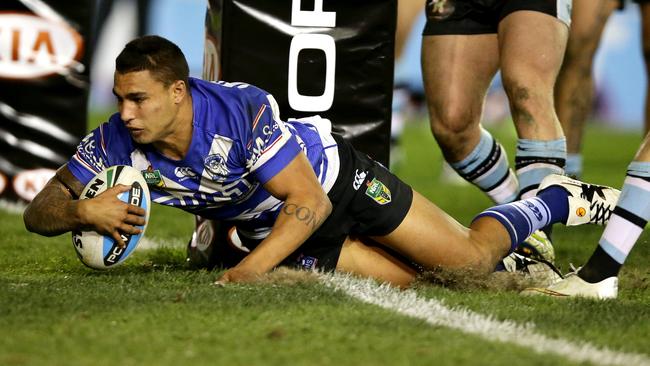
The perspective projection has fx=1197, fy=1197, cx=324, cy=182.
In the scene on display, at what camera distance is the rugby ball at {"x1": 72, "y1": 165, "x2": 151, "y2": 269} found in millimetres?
4305

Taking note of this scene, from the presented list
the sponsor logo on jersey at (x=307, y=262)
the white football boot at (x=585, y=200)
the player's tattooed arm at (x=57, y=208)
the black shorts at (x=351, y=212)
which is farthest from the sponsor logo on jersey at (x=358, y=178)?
the player's tattooed arm at (x=57, y=208)

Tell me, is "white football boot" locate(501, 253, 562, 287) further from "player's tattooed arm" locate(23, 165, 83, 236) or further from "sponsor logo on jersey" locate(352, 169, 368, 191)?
"player's tattooed arm" locate(23, 165, 83, 236)

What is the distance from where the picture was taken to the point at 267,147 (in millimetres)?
4258

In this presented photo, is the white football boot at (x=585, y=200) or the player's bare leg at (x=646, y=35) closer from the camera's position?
the white football boot at (x=585, y=200)

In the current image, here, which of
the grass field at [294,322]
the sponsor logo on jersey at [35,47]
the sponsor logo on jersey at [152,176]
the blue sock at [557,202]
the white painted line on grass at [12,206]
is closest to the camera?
→ the grass field at [294,322]

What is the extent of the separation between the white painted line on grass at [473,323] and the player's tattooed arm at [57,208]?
95 cm

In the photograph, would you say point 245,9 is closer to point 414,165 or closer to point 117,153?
point 117,153

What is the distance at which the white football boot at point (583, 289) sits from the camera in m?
4.26

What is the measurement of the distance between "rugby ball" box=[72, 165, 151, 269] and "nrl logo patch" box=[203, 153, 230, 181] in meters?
0.24

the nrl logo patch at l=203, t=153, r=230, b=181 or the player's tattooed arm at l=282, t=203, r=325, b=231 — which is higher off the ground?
the nrl logo patch at l=203, t=153, r=230, b=181

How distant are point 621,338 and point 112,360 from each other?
149 centimetres

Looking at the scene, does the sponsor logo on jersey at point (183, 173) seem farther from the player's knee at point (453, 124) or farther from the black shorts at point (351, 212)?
the player's knee at point (453, 124)

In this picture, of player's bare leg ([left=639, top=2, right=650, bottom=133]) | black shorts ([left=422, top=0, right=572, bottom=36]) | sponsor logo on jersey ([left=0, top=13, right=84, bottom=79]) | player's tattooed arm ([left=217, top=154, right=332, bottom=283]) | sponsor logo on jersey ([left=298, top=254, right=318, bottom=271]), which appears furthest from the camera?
sponsor logo on jersey ([left=0, top=13, right=84, bottom=79])

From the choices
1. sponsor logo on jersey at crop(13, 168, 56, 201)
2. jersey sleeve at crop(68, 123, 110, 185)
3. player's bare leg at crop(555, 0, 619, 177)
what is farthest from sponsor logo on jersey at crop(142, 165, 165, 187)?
sponsor logo on jersey at crop(13, 168, 56, 201)
